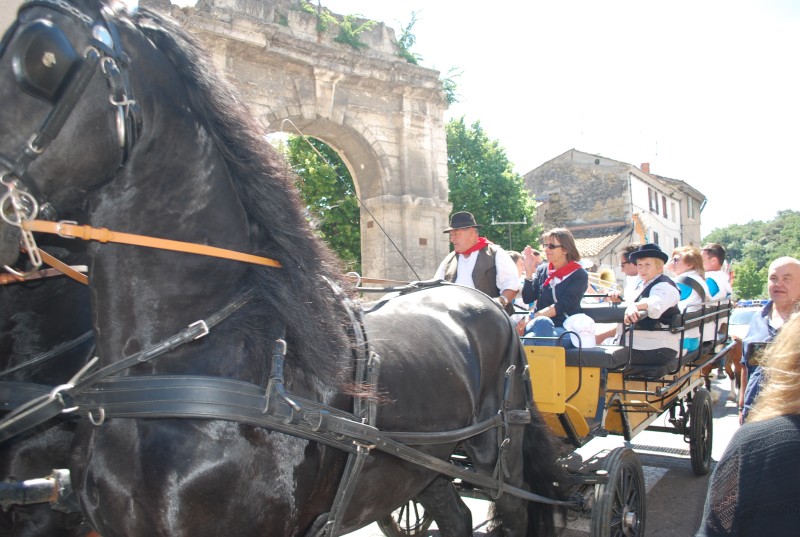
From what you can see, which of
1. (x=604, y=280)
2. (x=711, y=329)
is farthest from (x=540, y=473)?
(x=604, y=280)

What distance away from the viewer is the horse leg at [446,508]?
3148mm

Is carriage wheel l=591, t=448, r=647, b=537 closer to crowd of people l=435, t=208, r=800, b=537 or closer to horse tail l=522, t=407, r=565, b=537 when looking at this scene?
horse tail l=522, t=407, r=565, b=537

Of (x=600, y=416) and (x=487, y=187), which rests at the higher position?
(x=487, y=187)

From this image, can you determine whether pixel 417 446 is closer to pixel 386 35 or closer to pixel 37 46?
pixel 37 46

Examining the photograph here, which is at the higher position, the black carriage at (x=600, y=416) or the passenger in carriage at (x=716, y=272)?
the passenger in carriage at (x=716, y=272)

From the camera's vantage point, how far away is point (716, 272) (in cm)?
775

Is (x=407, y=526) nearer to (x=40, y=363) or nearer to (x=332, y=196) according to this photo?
Result: (x=40, y=363)

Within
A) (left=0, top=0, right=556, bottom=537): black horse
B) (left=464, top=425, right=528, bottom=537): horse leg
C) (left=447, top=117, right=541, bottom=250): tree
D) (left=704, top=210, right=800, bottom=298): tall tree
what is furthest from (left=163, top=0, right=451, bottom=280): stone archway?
(left=704, top=210, right=800, bottom=298): tall tree

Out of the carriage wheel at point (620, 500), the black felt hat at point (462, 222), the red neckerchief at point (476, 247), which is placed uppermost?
the black felt hat at point (462, 222)

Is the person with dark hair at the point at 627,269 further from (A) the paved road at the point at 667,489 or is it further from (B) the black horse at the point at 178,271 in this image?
(B) the black horse at the point at 178,271

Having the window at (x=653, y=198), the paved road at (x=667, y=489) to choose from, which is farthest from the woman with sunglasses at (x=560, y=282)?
the window at (x=653, y=198)

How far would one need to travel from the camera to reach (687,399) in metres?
6.09

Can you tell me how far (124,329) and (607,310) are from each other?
418 centimetres

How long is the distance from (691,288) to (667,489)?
1996mm
